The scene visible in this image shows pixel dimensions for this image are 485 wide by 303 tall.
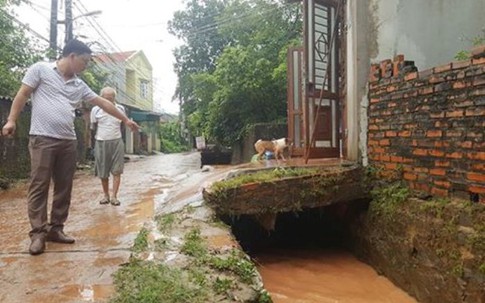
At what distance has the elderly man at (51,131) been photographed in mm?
3162

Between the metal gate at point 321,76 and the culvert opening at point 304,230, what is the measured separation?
3.21 feet

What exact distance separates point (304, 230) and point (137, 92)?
29209 mm

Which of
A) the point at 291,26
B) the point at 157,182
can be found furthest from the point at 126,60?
the point at 157,182

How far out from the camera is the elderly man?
3162 millimetres

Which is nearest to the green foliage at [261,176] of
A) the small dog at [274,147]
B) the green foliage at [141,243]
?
the green foliage at [141,243]

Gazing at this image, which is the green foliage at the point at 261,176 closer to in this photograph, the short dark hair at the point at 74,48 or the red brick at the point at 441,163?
the red brick at the point at 441,163

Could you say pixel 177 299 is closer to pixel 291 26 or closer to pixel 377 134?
pixel 377 134

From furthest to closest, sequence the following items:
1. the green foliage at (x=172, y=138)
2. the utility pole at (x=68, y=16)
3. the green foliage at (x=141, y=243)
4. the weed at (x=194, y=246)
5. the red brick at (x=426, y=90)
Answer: the green foliage at (x=172, y=138), the utility pole at (x=68, y=16), the red brick at (x=426, y=90), the green foliage at (x=141, y=243), the weed at (x=194, y=246)

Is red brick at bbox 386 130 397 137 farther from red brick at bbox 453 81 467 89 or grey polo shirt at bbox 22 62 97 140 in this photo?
grey polo shirt at bbox 22 62 97 140

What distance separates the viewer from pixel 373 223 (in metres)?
5.15

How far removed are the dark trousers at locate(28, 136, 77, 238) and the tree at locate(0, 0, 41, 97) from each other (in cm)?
711

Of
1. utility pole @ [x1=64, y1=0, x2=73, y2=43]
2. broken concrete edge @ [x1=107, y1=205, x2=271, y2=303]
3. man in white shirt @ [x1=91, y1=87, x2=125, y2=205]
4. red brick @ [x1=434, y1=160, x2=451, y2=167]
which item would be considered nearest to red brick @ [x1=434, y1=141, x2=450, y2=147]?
red brick @ [x1=434, y1=160, x2=451, y2=167]

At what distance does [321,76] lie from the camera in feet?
25.4

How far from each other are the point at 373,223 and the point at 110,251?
3.25 m
